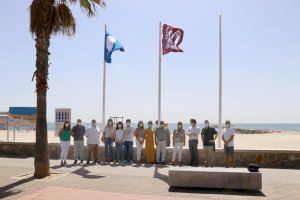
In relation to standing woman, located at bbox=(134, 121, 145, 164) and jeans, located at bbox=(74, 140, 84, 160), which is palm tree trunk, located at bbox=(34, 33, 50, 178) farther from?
standing woman, located at bbox=(134, 121, 145, 164)

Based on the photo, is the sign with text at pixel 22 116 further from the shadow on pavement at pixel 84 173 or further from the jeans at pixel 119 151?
the shadow on pavement at pixel 84 173

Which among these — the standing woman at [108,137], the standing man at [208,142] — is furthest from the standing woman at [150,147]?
the standing man at [208,142]

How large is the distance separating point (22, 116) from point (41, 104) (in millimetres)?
8492

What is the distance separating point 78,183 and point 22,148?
8486 mm

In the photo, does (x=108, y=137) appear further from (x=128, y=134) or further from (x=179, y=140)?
(x=179, y=140)

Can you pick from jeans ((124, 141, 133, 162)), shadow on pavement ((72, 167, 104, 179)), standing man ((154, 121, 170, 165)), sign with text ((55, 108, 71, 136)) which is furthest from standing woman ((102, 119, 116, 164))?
sign with text ((55, 108, 71, 136))

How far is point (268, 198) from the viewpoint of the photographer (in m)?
9.80

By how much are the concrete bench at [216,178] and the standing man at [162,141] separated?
5.57 meters

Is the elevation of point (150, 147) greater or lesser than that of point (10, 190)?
greater

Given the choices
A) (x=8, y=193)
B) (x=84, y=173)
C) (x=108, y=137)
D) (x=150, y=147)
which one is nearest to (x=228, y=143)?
(x=150, y=147)

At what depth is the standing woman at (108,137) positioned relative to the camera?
16.8 meters

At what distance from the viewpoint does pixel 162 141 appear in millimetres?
16516

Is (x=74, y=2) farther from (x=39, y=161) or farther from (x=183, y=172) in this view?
(x=183, y=172)

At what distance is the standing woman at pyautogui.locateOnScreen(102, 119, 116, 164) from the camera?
16.8 meters
